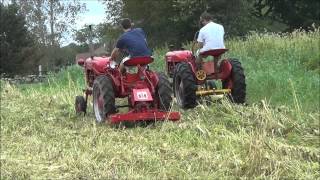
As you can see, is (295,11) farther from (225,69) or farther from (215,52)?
(215,52)

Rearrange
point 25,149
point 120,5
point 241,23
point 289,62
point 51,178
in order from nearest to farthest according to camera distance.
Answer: point 51,178
point 25,149
point 289,62
point 241,23
point 120,5

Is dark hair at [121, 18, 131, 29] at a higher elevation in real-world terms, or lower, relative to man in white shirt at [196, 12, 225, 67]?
higher

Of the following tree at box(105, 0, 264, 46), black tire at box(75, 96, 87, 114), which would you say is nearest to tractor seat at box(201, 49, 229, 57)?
black tire at box(75, 96, 87, 114)

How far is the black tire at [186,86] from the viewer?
1103 cm

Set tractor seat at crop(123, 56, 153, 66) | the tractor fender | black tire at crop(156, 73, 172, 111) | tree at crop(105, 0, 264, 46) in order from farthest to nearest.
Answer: tree at crop(105, 0, 264, 46)
the tractor fender
black tire at crop(156, 73, 172, 111)
tractor seat at crop(123, 56, 153, 66)

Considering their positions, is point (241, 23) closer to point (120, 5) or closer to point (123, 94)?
point (120, 5)

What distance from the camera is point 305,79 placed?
13.2m

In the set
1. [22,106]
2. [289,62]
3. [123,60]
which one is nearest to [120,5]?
[289,62]

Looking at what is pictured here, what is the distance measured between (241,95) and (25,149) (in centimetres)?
454

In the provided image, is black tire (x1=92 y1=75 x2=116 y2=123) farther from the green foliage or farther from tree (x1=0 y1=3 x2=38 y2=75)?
tree (x1=0 y1=3 x2=38 y2=75)

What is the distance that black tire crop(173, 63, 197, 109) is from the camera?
11.0 meters

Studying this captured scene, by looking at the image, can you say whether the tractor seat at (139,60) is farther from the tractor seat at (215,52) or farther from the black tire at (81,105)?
the black tire at (81,105)

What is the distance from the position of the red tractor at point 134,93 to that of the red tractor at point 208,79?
0.94 m

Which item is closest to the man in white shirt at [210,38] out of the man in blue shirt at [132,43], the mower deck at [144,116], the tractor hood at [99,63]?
the man in blue shirt at [132,43]
